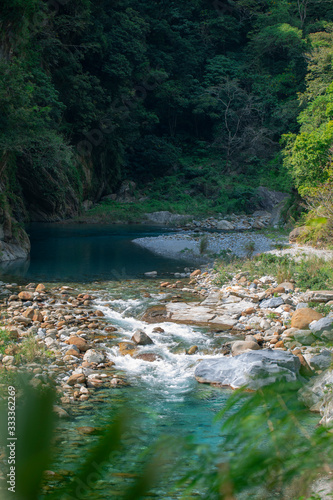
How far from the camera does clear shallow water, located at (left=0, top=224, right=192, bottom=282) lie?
12.7 m

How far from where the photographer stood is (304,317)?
7246mm

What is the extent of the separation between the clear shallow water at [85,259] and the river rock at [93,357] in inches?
237

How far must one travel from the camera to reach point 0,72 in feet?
44.9

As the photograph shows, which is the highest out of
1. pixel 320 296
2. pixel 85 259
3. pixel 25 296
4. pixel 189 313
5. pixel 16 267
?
pixel 320 296

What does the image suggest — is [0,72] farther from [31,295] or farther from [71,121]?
[71,121]

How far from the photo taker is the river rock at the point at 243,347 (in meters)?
6.42

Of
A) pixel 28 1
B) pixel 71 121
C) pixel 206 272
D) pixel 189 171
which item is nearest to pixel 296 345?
pixel 206 272

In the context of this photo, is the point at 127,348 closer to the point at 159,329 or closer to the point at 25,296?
the point at 159,329

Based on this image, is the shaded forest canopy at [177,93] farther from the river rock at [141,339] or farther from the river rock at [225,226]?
the river rock at [141,339]

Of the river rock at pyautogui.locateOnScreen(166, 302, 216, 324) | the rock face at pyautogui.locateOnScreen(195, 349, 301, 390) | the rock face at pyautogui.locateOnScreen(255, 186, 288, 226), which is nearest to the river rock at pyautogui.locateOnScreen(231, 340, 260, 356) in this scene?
the rock face at pyautogui.locateOnScreen(195, 349, 301, 390)

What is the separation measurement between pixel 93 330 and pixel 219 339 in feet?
7.15

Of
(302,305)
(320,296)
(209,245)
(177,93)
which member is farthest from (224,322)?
(177,93)

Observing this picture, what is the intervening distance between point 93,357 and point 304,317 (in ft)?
11.6

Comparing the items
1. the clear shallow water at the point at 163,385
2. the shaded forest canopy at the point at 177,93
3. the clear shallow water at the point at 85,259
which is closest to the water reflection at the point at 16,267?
the clear shallow water at the point at 85,259
